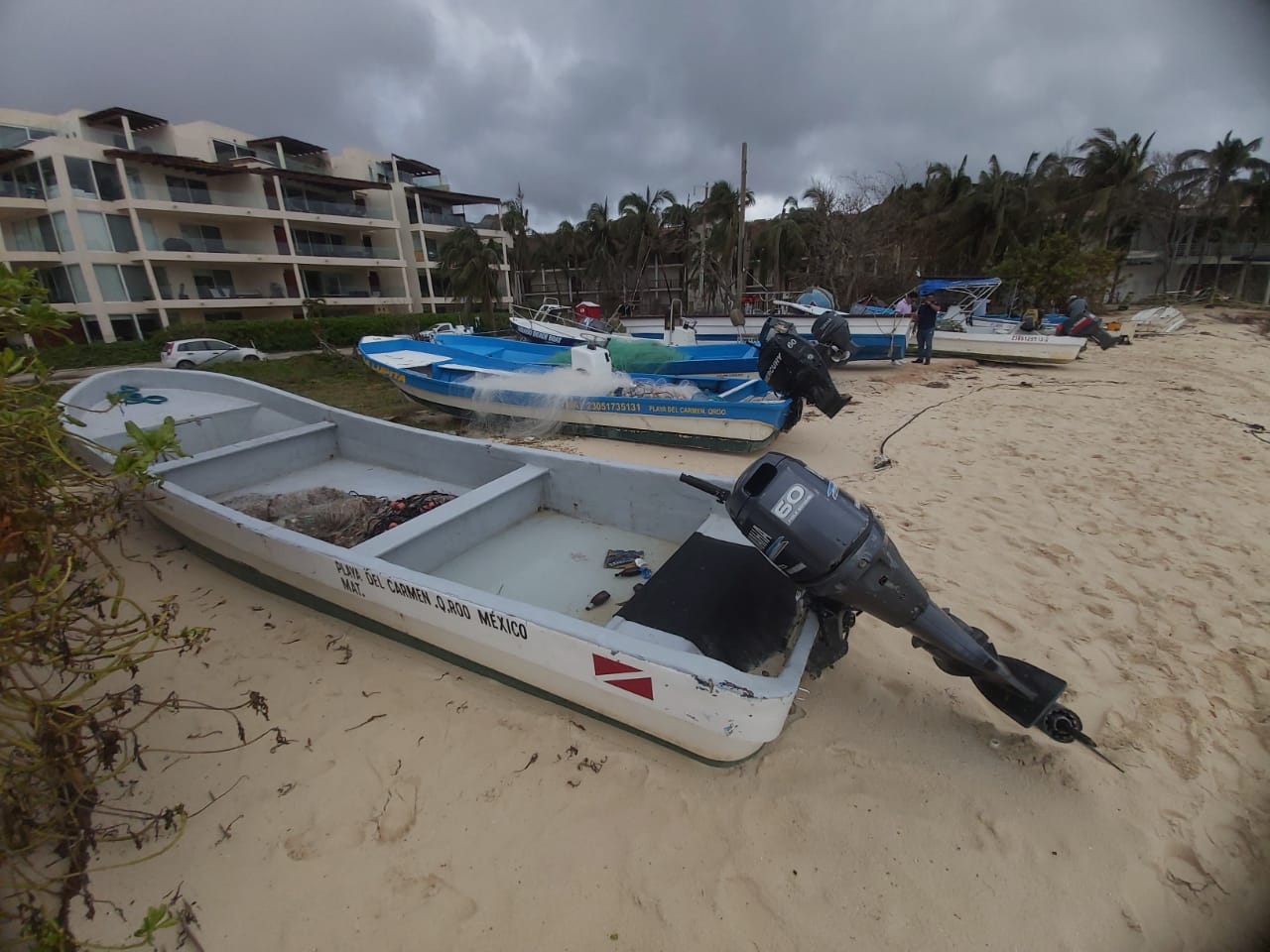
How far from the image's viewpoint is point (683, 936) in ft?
5.52

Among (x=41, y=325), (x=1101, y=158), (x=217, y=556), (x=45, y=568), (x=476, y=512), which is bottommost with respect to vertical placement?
(x=217, y=556)

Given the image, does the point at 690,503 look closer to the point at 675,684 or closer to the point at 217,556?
the point at 675,684

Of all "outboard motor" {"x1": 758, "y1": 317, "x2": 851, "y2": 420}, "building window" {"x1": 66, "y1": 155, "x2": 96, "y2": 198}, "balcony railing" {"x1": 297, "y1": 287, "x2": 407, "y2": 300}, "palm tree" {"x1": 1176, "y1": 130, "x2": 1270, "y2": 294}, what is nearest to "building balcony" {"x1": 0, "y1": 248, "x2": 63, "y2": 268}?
"building window" {"x1": 66, "y1": 155, "x2": 96, "y2": 198}

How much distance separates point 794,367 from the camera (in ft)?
15.4

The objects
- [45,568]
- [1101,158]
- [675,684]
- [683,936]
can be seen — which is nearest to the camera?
[45,568]

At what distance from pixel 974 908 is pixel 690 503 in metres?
2.09

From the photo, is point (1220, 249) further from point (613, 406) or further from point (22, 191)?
point (22, 191)

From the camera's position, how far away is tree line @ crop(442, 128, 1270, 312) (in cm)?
2317

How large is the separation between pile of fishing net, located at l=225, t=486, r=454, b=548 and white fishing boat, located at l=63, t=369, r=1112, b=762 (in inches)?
0.7

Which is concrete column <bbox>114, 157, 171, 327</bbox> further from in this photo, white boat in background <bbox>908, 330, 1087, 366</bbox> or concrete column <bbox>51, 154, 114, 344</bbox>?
white boat in background <bbox>908, 330, 1087, 366</bbox>

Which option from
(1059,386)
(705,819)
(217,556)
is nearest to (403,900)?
(705,819)

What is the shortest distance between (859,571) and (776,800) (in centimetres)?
99

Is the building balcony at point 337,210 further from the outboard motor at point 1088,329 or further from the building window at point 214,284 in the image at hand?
the outboard motor at point 1088,329

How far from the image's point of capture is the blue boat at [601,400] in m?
6.35
